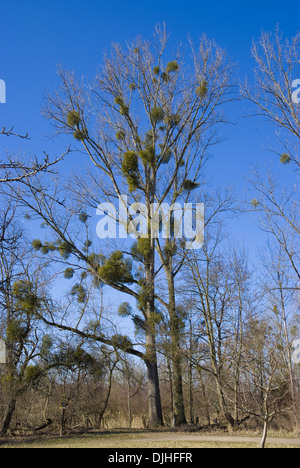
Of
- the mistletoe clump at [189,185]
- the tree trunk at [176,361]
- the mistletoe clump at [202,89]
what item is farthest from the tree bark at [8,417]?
the mistletoe clump at [202,89]

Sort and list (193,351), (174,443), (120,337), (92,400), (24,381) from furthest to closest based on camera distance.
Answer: (120,337), (92,400), (193,351), (24,381), (174,443)

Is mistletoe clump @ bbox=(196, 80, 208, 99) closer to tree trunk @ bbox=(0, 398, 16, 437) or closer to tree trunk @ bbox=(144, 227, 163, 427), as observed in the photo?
tree trunk @ bbox=(144, 227, 163, 427)

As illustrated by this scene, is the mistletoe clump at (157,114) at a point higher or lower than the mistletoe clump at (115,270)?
higher

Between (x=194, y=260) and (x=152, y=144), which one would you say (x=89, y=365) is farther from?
(x=152, y=144)

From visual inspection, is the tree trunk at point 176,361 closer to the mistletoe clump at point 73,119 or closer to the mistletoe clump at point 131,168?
the mistletoe clump at point 131,168

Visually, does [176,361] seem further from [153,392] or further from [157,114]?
[157,114]

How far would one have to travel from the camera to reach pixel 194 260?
15672mm

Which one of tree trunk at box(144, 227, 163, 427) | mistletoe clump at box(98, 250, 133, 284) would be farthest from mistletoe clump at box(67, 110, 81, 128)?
tree trunk at box(144, 227, 163, 427)

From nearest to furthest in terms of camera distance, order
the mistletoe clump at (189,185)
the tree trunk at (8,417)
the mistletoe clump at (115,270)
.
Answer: the tree trunk at (8,417)
the mistletoe clump at (115,270)
the mistletoe clump at (189,185)

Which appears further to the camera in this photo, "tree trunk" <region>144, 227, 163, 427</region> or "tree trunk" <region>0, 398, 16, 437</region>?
"tree trunk" <region>144, 227, 163, 427</region>

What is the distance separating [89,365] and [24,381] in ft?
A: 8.31

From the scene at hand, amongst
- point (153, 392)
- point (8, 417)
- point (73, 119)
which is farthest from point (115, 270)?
point (73, 119)
